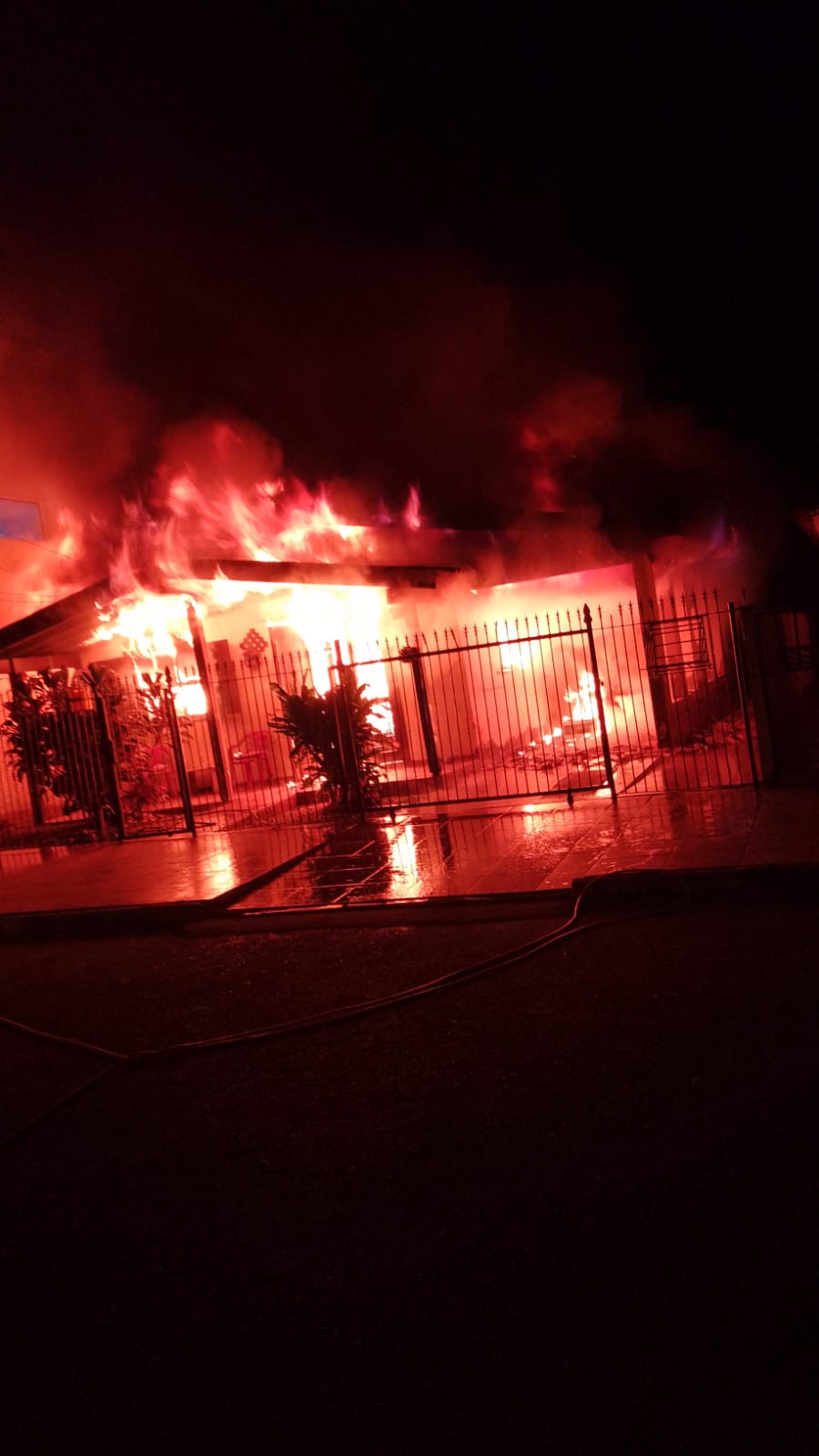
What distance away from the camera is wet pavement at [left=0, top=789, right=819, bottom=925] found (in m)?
8.02

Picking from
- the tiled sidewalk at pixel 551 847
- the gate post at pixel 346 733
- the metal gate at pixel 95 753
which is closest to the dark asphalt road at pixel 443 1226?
the tiled sidewalk at pixel 551 847

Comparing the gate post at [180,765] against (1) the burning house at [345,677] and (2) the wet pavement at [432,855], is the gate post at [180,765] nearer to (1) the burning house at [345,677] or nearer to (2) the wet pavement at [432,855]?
(1) the burning house at [345,677]

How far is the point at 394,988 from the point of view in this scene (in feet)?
19.2

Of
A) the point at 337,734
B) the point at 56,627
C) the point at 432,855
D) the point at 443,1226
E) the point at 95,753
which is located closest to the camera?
the point at 443,1226

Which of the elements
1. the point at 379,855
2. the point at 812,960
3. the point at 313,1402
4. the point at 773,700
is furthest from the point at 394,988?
the point at 773,700

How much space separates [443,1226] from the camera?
3.20 m

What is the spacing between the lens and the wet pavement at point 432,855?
8.02 m

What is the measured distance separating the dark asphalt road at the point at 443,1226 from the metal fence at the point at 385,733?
21.5 ft

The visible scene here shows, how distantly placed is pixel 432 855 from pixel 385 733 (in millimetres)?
4555

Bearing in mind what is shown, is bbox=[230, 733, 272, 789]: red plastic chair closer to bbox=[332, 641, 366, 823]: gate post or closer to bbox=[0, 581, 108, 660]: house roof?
bbox=[0, 581, 108, 660]: house roof

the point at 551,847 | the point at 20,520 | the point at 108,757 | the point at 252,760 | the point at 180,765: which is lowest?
the point at 551,847

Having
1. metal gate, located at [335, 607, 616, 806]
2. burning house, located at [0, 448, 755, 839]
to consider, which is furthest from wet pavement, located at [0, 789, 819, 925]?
metal gate, located at [335, 607, 616, 806]

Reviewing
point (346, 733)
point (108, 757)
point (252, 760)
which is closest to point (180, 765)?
point (108, 757)

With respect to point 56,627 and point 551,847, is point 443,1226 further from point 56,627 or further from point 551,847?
point 56,627
